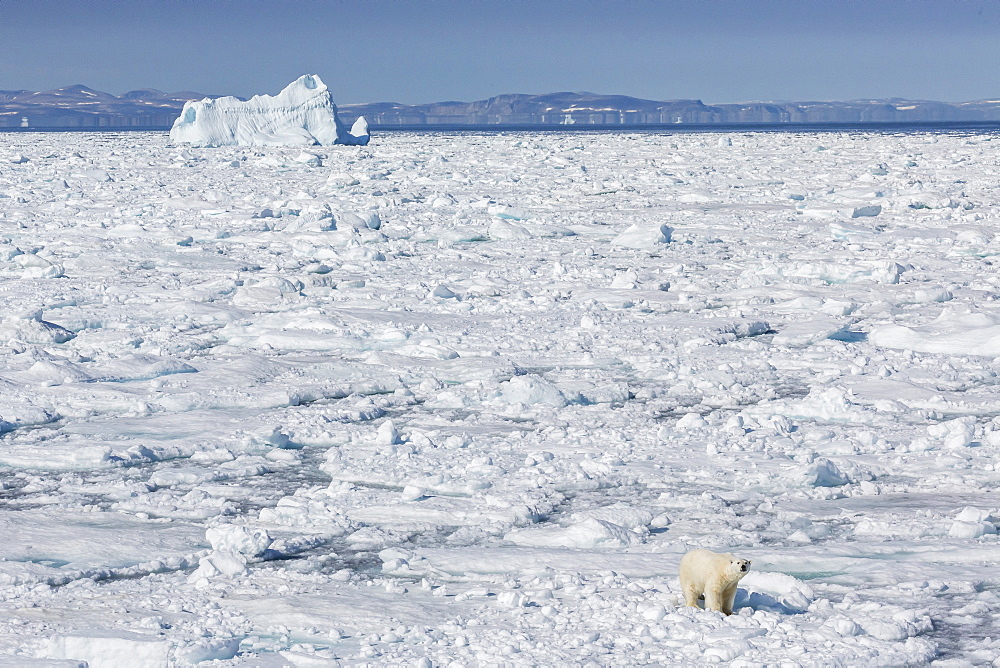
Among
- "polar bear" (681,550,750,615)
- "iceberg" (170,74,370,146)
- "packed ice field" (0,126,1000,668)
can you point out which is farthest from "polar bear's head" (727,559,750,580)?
"iceberg" (170,74,370,146)

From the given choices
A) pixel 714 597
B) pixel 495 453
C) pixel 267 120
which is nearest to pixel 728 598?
pixel 714 597

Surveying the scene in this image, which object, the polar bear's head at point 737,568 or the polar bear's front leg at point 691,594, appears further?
the polar bear's front leg at point 691,594

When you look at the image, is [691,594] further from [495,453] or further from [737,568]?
[495,453]

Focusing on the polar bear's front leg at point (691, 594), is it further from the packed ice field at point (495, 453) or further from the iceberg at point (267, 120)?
the iceberg at point (267, 120)

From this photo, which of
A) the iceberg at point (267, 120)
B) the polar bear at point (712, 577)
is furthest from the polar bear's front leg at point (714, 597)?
the iceberg at point (267, 120)

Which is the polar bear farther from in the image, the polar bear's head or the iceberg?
the iceberg

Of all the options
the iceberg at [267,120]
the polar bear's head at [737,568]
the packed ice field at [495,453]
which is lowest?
the packed ice field at [495,453]

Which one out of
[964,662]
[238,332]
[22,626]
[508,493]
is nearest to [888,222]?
[238,332]
